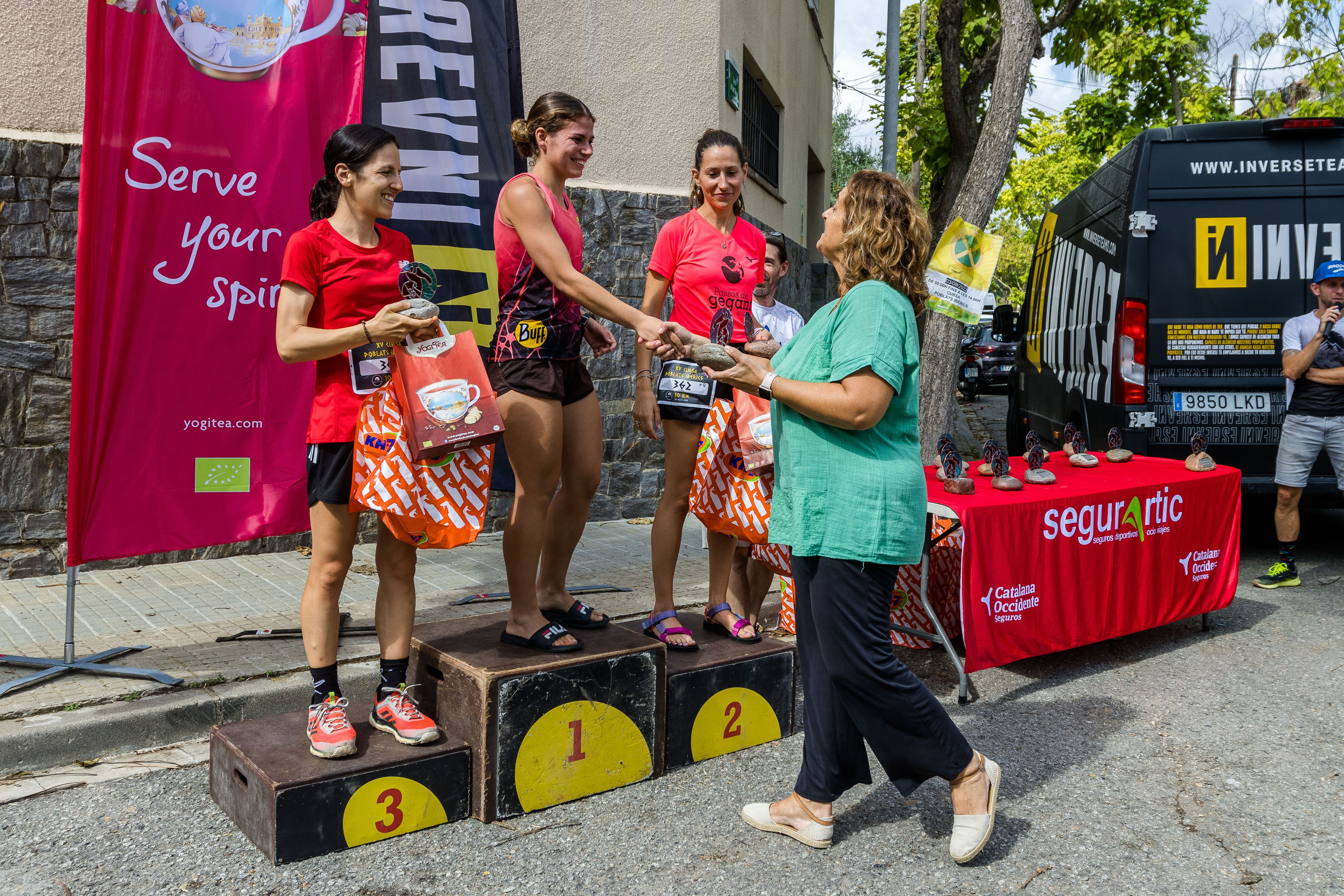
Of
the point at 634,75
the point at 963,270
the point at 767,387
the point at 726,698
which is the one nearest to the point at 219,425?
the point at 726,698

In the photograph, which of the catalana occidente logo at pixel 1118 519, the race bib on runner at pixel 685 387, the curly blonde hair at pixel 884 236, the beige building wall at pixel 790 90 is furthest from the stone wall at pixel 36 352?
the beige building wall at pixel 790 90

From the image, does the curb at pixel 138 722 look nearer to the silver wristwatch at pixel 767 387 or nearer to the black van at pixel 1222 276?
the silver wristwatch at pixel 767 387

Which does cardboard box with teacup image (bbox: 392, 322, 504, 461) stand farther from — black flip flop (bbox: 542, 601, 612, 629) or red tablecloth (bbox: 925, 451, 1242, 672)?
red tablecloth (bbox: 925, 451, 1242, 672)

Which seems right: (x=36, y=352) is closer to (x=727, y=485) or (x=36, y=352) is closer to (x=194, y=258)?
(x=194, y=258)

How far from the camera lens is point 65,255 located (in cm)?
602

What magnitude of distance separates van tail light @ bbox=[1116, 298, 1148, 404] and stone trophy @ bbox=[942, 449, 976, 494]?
8.64ft

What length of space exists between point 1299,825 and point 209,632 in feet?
14.5

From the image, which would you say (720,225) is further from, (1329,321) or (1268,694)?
(1329,321)

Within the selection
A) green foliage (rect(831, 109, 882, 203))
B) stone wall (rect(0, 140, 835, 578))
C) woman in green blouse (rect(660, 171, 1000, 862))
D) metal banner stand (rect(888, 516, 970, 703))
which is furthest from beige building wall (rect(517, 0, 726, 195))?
green foliage (rect(831, 109, 882, 203))

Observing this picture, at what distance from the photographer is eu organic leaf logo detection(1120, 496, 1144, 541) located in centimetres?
498

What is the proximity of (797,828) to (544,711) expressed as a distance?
848mm

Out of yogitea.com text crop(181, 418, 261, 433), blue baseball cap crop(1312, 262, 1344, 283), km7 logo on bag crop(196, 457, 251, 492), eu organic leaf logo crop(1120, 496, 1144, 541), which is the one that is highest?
blue baseball cap crop(1312, 262, 1344, 283)

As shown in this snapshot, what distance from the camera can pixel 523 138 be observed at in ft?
12.0

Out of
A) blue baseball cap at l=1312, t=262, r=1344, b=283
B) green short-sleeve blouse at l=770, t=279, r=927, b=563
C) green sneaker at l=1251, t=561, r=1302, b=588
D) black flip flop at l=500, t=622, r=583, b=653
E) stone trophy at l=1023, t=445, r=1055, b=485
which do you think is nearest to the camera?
green short-sleeve blouse at l=770, t=279, r=927, b=563
